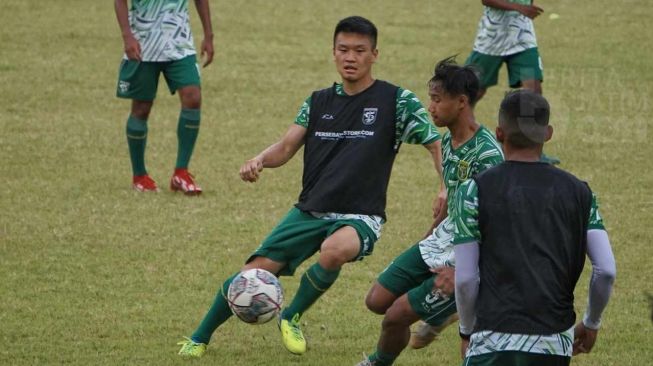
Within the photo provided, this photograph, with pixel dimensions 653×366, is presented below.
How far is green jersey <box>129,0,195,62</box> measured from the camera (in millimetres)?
11164

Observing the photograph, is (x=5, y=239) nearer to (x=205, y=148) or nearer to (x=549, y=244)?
(x=205, y=148)

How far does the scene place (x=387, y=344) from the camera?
6777mm

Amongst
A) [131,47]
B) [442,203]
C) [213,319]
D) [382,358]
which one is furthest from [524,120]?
[131,47]

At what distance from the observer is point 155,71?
11.2 m

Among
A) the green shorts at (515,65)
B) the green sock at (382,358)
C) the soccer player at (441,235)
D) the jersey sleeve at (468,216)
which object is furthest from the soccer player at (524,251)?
the green shorts at (515,65)

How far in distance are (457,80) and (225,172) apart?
5.71m

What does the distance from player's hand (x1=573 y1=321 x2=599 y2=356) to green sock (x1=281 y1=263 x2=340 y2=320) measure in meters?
2.03

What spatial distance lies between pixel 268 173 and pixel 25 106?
Result: 12.8 feet

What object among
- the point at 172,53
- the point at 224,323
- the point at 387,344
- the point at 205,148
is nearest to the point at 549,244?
the point at 387,344

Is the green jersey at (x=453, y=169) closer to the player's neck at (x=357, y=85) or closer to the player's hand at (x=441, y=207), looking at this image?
the player's hand at (x=441, y=207)

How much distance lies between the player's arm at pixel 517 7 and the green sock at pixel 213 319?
20.4ft

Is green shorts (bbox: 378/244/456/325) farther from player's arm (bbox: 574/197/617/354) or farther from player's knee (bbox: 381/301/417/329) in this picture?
player's arm (bbox: 574/197/617/354)

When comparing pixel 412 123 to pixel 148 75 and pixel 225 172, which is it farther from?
pixel 225 172

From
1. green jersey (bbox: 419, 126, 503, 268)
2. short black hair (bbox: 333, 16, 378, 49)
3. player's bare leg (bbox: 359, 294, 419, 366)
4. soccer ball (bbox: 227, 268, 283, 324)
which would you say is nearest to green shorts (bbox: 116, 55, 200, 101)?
short black hair (bbox: 333, 16, 378, 49)
